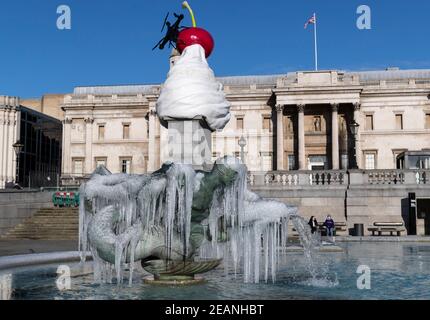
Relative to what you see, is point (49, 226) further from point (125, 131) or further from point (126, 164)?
point (125, 131)

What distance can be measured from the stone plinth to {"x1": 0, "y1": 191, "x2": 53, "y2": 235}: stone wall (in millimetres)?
19131

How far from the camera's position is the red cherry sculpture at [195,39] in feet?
42.8

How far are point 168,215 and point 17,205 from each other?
74.8 ft

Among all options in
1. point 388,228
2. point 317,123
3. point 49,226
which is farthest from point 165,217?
point 317,123

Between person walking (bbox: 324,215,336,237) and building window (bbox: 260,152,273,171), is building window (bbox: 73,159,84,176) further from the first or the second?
person walking (bbox: 324,215,336,237)

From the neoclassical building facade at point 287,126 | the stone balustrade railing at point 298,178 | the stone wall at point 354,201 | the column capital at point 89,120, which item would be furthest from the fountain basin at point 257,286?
the column capital at point 89,120

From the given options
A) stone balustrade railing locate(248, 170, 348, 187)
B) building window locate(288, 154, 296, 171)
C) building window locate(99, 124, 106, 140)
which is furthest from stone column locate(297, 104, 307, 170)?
building window locate(99, 124, 106, 140)

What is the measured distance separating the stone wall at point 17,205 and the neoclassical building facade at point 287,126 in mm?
19885

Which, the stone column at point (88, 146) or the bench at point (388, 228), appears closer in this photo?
the bench at point (388, 228)

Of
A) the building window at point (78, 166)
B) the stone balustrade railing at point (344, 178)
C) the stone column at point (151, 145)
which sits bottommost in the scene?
the stone balustrade railing at point (344, 178)

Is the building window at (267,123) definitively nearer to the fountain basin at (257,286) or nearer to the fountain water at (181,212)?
the fountain basin at (257,286)

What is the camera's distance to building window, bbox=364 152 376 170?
5925 cm

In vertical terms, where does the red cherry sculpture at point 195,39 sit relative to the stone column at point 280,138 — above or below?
below
